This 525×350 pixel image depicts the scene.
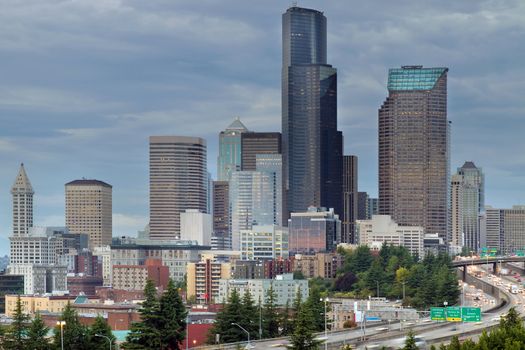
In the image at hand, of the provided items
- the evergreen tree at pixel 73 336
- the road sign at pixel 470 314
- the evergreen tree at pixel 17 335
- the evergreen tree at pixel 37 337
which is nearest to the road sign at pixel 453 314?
the road sign at pixel 470 314

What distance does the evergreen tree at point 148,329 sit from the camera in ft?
550

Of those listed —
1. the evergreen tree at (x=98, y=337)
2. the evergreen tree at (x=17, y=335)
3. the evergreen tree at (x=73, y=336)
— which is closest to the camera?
the evergreen tree at (x=73, y=336)

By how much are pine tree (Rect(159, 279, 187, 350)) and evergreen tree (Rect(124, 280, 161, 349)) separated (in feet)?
2.85

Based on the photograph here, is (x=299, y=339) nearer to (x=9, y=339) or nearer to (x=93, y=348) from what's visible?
(x=93, y=348)

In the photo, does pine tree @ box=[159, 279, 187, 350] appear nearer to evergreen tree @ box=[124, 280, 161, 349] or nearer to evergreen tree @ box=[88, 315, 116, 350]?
evergreen tree @ box=[124, 280, 161, 349]

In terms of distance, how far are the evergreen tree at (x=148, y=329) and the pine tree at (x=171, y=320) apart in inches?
34.2

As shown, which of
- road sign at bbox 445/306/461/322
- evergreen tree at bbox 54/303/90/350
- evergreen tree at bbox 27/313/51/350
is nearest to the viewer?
evergreen tree at bbox 27/313/51/350

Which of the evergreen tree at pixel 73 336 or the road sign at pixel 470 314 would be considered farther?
the road sign at pixel 470 314

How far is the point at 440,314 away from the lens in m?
200

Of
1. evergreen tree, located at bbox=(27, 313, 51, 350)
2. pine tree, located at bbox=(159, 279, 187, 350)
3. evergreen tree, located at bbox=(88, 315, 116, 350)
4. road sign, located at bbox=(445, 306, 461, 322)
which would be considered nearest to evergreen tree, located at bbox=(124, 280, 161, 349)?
pine tree, located at bbox=(159, 279, 187, 350)

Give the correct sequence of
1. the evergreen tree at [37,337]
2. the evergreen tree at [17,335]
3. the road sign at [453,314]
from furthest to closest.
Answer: the road sign at [453,314] → the evergreen tree at [17,335] → the evergreen tree at [37,337]

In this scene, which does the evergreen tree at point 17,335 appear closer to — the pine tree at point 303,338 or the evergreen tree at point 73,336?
the evergreen tree at point 73,336

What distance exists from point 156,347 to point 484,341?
49.2m

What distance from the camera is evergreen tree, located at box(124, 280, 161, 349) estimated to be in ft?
550
